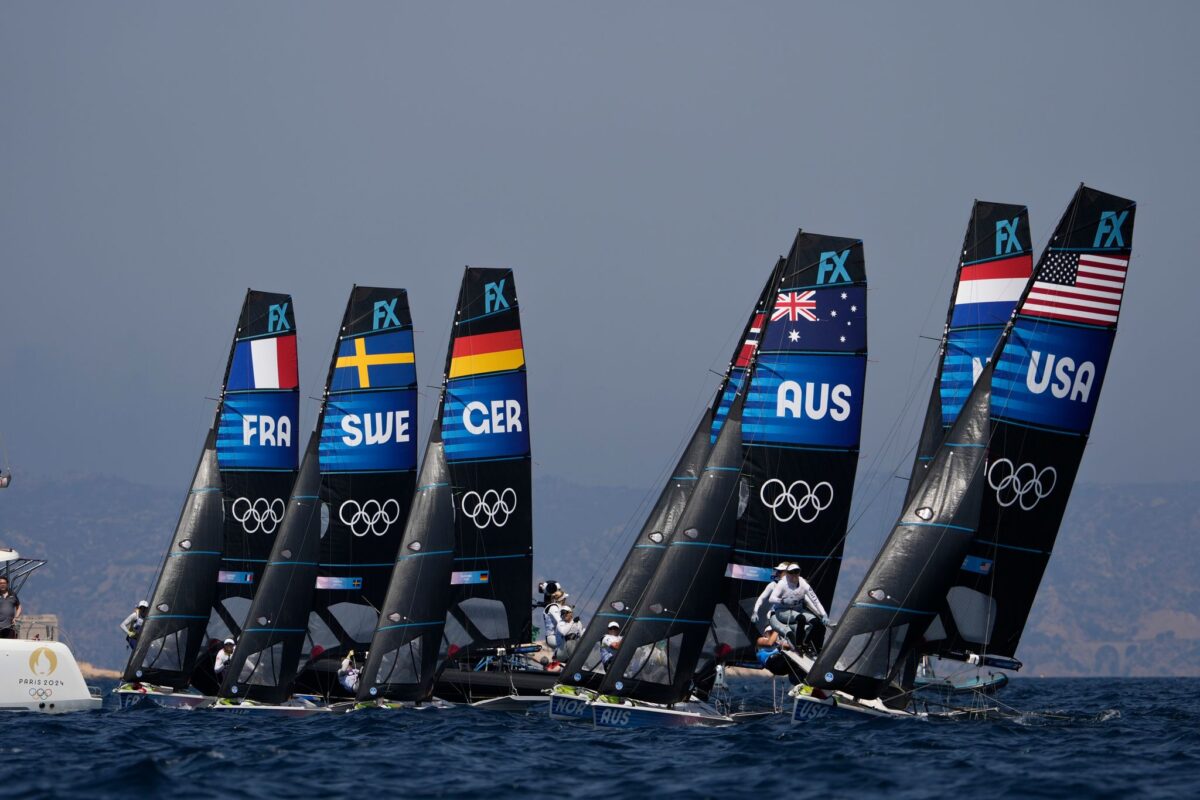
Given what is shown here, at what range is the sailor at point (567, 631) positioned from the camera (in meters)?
40.4

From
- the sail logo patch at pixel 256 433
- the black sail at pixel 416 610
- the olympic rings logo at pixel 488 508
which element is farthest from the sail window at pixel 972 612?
the sail logo patch at pixel 256 433

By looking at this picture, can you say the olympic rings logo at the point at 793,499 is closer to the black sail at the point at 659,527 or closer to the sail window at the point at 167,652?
the black sail at the point at 659,527

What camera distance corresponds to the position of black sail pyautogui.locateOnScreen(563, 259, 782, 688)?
117ft

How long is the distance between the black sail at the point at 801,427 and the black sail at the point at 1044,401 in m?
3.30

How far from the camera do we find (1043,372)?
3378 centimetres

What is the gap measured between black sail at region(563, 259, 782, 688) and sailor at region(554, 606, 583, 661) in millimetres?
2620

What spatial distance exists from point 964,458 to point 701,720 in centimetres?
673

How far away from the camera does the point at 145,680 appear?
4228 centimetres

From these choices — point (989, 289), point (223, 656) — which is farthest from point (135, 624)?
point (989, 289)

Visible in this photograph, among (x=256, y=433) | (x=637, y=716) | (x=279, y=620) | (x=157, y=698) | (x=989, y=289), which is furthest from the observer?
(x=256, y=433)

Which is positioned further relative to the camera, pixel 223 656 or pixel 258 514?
pixel 258 514

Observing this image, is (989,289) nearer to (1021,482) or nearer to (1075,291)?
(1075,291)

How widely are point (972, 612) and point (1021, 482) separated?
274 centimetres

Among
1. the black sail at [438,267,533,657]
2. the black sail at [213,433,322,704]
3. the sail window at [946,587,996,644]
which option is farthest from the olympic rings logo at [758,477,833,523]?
the black sail at [213,433,322,704]
